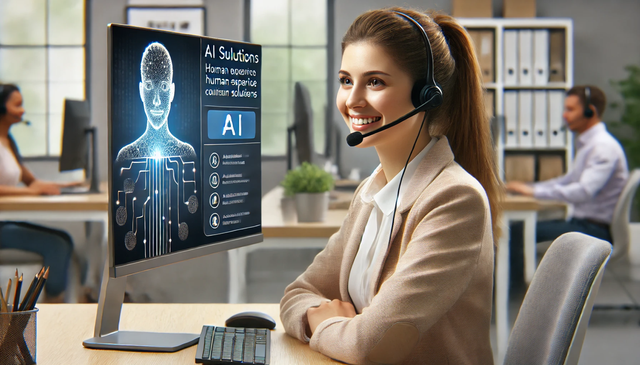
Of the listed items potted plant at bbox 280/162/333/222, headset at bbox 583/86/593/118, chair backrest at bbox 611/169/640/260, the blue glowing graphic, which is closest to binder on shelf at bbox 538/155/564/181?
headset at bbox 583/86/593/118

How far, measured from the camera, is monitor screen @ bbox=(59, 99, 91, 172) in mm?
3207

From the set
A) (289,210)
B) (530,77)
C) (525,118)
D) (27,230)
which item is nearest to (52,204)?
(27,230)

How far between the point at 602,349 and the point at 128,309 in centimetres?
257

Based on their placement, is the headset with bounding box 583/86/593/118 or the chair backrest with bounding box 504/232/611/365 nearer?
the chair backrest with bounding box 504/232/611/365

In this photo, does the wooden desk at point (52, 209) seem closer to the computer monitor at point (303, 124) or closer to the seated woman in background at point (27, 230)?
the seated woman in background at point (27, 230)

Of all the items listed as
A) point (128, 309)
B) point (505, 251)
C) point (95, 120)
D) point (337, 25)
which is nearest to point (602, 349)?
point (505, 251)

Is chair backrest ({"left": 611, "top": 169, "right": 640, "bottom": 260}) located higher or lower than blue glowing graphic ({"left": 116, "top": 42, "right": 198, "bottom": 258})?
lower

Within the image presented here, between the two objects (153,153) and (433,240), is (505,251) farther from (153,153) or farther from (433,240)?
(153,153)

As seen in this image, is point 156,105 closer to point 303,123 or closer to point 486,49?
point 303,123

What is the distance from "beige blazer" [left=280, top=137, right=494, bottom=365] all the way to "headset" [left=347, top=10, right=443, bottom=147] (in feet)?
0.29

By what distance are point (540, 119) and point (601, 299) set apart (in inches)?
57.1

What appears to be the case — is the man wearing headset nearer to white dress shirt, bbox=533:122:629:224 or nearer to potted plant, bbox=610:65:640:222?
white dress shirt, bbox=533:122:629:224

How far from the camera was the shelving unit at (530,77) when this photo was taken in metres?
4.57

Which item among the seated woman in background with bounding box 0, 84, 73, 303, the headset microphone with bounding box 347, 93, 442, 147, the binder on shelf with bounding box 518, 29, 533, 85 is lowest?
the seated woman in background with bounding box 0, 84, 73, 303
